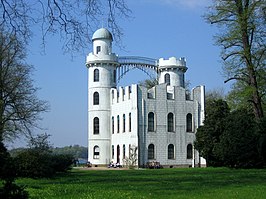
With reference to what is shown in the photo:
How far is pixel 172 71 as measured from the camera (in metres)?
63.1

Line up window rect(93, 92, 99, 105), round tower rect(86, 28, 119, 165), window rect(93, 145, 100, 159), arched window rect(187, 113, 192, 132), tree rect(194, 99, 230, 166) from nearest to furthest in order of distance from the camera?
tree rect(194, 99, 230, 166), arched window rect(187, 113, 192, 132), round tower rect(86, 28, 119, 165), window rect(93, 145, 100, 159), window rect(93, 92, 99, 105)

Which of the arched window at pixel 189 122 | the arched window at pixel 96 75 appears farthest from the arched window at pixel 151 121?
the arched window at pixel 96 75

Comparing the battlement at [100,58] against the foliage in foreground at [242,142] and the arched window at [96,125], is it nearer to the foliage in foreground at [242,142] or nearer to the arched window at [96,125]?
the arched window at [96,125]

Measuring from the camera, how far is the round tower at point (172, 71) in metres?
63.0

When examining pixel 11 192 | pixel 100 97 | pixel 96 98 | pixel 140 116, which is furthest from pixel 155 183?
pixel 96 98

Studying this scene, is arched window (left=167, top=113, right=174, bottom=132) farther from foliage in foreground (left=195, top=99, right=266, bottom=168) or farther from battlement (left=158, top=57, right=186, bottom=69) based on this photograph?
foliage in foreground (left=195, top=99, right=266, bottom=168)

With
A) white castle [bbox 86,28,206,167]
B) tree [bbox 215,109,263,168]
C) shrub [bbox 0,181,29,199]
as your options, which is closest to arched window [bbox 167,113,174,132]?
white castle [bbox 86,28,206,167]

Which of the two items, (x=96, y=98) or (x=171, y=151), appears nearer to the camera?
(x=171, y=151)

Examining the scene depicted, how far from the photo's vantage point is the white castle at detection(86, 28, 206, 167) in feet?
176

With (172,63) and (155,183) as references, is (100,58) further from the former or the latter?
(155,183)

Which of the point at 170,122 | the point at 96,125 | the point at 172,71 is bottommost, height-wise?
the point at 96,125

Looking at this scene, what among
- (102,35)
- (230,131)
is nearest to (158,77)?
(102,35)

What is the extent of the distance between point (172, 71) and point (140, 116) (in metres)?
12.0

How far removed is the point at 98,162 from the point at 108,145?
8.26 ft
